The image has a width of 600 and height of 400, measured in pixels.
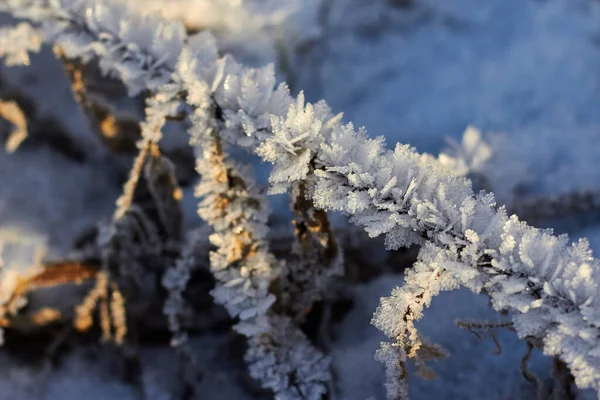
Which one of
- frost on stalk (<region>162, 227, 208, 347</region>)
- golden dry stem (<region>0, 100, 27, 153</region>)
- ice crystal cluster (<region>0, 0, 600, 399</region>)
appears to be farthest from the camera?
golden dry stem (<region>0, 100, 27, 153</region>)

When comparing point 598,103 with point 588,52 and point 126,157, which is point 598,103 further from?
point 126,157

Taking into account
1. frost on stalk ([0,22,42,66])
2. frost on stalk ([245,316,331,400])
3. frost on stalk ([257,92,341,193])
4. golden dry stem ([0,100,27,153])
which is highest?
golden dry stem ([0,100,27,153])

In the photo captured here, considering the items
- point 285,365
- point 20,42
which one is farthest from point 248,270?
point 20,42

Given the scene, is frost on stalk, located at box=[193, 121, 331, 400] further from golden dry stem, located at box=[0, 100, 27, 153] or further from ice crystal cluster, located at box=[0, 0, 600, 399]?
golden dry stem, located at box=[0, 100, 27, 153]

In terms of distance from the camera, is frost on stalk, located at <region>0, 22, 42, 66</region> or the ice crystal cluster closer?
the ice crystal cluster

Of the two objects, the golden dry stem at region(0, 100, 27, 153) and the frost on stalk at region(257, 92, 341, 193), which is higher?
the golden dry stem at region(0, 100, 27, 153)

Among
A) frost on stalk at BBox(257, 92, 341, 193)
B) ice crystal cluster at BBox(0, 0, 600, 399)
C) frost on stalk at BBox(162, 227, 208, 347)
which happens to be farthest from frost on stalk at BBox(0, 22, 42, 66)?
frost on stalk at BBox(257, 92, 341, 193)

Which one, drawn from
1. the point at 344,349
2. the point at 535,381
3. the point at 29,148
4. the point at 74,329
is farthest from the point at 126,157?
the point at 535,381

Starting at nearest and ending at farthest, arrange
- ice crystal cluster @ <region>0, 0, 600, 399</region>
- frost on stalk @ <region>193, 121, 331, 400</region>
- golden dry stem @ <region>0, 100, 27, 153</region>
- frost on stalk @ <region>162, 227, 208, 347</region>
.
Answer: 1. ice crystal cluster @ <region>0, 0, 600, 399</region>
2. frost on stalk @ <region>193, 121, 331, 400</region>
3. frost on stalk @ <region>162, 227, 208, 347</region>
4. golden dry stem @ <region>0, 100, 27, 153</region>

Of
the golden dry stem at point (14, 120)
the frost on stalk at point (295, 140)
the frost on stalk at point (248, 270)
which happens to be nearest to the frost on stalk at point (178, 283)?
the frost on stalk at point (248, 270)

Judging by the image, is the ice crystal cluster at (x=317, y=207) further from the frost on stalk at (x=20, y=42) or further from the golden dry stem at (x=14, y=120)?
the golden dry stem at (x=14, y=120)
